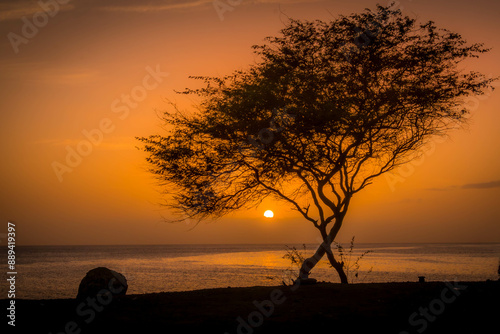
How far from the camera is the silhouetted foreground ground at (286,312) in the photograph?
37.5 feet

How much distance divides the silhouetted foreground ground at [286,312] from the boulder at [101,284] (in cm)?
97

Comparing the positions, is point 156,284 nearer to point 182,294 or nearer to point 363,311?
point 182,294

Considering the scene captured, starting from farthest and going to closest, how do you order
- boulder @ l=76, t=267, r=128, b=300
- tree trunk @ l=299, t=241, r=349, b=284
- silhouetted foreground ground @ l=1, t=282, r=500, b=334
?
tree trunk @ l=299, t=241, r=349, b=284
boulder @ l=76, t=267, r=128, b=300
silhouetted foreground ground @ l=1, t=282, r=500, b=334

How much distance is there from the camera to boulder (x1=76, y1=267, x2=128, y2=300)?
15898 mm

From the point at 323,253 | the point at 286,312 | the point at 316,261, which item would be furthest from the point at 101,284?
the point at 323,253

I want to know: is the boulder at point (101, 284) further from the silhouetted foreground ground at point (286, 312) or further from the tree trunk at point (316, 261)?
the tree trunk at point (316, 261)

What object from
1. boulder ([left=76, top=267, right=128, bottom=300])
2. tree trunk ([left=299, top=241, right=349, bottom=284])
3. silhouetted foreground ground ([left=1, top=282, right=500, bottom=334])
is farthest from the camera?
tree trunk ([left=299, top=241, right=349, bottom=284])

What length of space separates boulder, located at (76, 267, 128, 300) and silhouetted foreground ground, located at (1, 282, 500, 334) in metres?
0.97

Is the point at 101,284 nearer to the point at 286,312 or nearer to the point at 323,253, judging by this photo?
the point at 286,312

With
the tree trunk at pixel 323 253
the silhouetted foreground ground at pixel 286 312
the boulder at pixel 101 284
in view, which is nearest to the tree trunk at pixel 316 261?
the tree trunk at pixel 323 253

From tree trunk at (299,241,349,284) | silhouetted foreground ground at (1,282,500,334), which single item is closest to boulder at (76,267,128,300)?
silhouetted foreground ground at (1,282,500,334)

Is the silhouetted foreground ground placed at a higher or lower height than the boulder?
lower

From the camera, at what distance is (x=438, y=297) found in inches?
551

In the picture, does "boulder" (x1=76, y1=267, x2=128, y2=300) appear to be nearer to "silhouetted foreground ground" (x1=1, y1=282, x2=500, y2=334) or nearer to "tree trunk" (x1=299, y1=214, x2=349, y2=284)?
"silhouetted foreground ground" (x1=1, y1=282, x2=500, y2=334)
